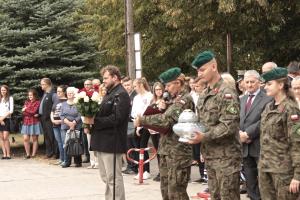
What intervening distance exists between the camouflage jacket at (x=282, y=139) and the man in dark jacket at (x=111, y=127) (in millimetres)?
2528

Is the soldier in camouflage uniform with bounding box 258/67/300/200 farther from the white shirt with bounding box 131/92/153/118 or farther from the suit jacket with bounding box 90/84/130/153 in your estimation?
the white shirt with bounding box 131/92/153/118

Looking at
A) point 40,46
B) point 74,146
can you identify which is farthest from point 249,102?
point 40,46

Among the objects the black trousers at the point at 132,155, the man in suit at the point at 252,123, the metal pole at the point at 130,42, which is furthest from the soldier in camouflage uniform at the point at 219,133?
the metal pole at the point at 130,42

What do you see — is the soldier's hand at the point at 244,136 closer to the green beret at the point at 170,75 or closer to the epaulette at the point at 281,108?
the green beret at the point at 170,75

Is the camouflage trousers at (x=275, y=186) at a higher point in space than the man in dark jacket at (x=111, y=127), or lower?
lower

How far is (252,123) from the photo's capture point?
8.01 metres

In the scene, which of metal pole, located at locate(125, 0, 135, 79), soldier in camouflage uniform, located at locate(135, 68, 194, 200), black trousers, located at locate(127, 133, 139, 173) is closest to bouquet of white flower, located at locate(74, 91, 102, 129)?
soldier in camouflage uniform, located at locate(135, 68, 194, 200)

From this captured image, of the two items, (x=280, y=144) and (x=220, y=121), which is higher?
(x=220, y=121)

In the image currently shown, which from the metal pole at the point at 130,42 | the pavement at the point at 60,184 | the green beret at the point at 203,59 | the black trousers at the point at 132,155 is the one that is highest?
the metal pole at the point at 130,42

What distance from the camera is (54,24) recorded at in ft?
53.8

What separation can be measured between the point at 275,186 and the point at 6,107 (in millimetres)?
10546

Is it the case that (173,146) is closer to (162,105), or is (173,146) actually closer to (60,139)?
(162,105)

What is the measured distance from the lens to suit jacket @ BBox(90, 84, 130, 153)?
780cm

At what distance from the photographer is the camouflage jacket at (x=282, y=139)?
18.0 ft
